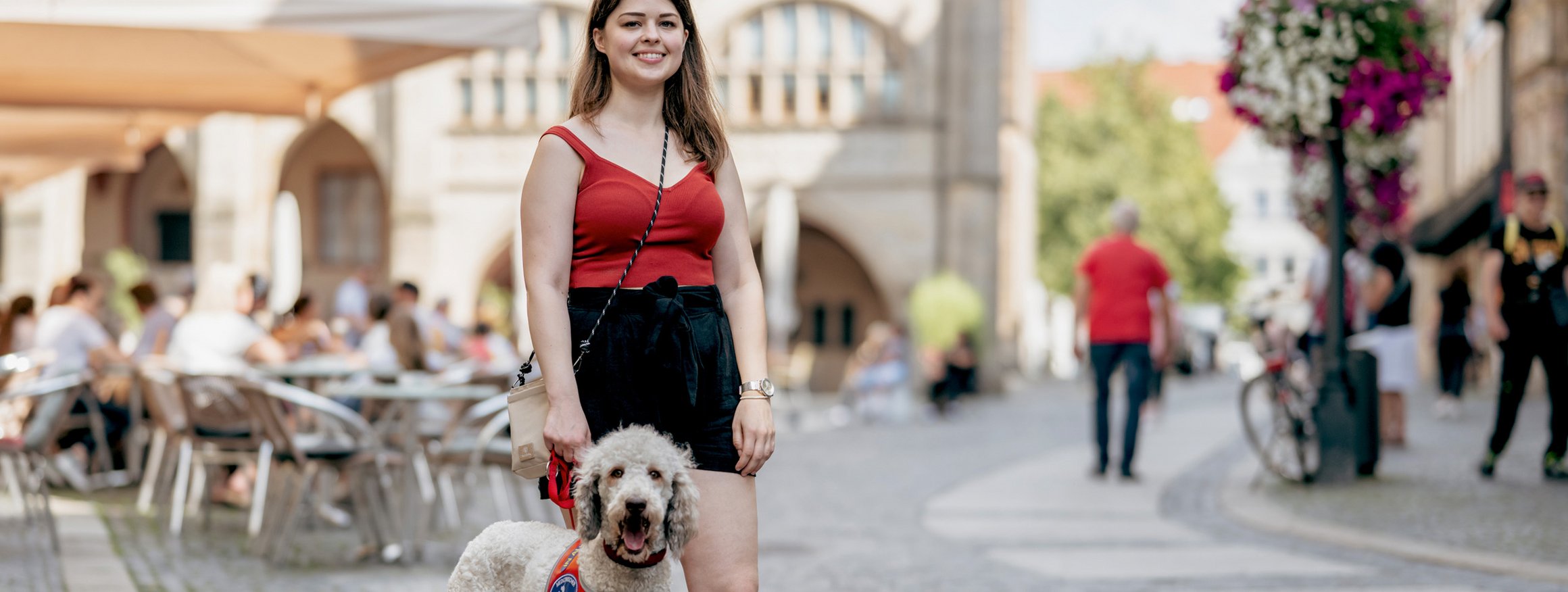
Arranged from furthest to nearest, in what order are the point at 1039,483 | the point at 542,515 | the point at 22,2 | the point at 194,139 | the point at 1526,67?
the point at 194,139, the point at 1526,67, the point at 1039,483, the point at 542,515, the point at 22,2

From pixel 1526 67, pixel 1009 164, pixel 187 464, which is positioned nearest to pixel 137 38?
pixel 187 464

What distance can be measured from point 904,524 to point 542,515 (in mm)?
1893

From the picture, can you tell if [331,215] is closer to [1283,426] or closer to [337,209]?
[337,209]

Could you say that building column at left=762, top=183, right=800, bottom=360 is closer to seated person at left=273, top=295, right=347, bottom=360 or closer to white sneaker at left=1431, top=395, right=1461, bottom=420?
white sneaker at left=1431, top=395, right=1461, bottom=420

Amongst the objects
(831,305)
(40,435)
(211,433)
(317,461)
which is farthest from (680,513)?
(831,305)

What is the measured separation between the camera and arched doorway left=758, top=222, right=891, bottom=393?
3712cm

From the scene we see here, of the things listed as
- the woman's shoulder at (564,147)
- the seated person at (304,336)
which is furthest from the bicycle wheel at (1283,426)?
the woman's shoulder at (564,147)

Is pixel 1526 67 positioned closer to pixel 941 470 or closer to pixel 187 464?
pixel 941 470

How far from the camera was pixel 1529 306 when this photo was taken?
9828 mm

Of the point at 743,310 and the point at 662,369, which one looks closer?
the point at 662,369

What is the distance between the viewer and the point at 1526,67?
2323 cm

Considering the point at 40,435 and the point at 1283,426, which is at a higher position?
the point at 40,435

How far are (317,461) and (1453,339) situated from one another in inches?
573

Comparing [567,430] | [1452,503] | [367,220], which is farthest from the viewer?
[367,220]
